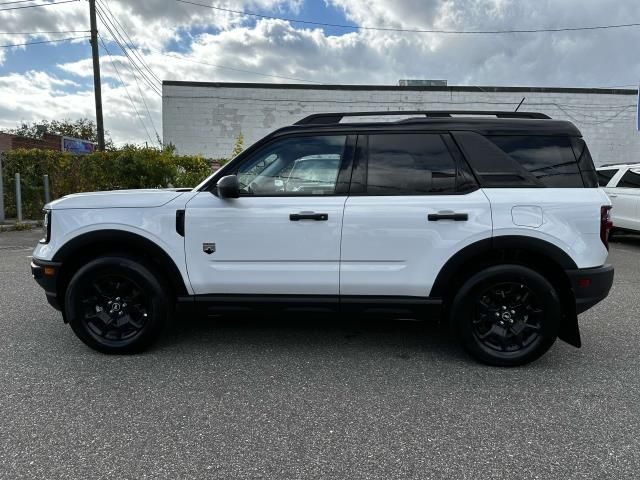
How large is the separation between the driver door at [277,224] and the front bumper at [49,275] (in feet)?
3.67

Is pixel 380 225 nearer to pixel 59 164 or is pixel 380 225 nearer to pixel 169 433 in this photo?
pixel 169 433

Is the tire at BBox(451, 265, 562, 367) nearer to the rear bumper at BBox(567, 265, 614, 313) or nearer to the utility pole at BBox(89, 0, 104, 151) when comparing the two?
the rear bumper at BBox(567, 265, 614, 313)

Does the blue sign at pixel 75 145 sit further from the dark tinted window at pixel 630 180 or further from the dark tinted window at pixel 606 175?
the dark tinted window at pixel 630 180

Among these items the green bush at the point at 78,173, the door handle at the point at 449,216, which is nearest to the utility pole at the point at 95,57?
the green bush at the point at 78,173

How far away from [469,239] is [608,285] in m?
1.11

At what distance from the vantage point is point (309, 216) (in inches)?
134

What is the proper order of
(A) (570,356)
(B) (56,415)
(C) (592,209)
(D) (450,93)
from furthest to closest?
1. (D) (450,93)
2. (A) (570,356)
3. (C) (592,209)
4. (B) (56,415)

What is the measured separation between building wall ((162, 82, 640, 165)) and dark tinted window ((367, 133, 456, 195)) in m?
14.6

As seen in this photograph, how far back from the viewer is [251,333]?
4230 mm

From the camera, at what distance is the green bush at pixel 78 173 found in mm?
12727

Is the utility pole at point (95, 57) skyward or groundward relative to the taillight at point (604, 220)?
skyward

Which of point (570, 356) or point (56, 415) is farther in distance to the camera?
point (570, 356)

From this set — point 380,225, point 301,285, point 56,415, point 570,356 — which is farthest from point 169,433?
point 570,356

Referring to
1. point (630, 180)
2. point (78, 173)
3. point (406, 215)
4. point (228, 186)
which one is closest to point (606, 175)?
point (630, 180)
